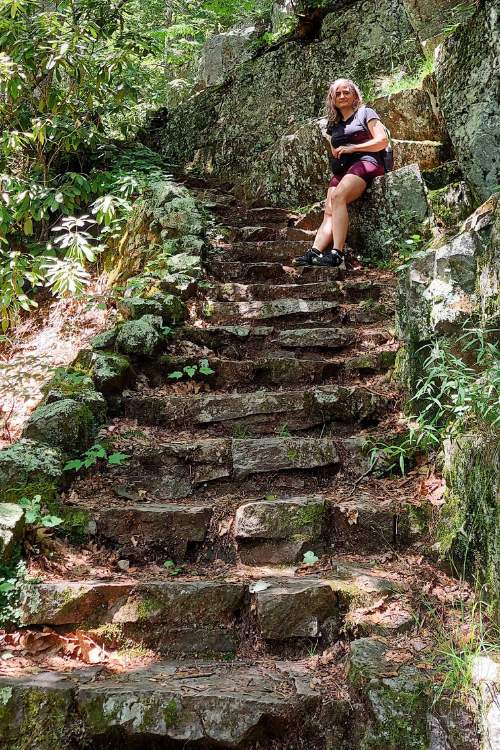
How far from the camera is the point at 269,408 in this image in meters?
3.58

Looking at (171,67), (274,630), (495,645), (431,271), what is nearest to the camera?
(495,645)

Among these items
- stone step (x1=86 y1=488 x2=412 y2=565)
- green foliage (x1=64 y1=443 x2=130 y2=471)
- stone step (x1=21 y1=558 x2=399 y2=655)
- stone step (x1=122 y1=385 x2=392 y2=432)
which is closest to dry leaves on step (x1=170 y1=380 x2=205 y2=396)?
stone step (x1=122 y1=385 x2=392 y2=432)


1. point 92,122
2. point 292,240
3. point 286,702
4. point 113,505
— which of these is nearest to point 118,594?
point 113,505

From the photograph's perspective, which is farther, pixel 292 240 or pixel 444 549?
pixel 292 240

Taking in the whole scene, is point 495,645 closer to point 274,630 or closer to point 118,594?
point 274,630

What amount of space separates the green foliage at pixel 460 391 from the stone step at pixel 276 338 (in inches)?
44.3

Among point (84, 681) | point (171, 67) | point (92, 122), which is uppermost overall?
point (171, 67)

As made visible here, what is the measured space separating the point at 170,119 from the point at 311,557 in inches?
377

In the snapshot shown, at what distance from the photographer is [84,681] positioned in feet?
6.72

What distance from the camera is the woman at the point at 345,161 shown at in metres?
5.21

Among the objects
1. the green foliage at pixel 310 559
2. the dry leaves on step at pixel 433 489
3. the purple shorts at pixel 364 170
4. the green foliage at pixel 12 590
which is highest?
the purple shorts at pixel 364 170

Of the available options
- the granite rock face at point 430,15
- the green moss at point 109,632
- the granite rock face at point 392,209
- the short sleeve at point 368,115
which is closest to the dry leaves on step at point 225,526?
the green moss at point 109,632

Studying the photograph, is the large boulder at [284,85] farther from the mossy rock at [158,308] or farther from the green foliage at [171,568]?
the green foliage at [171,568]

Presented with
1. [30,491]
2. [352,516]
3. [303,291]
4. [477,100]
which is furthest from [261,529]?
[477,100]
